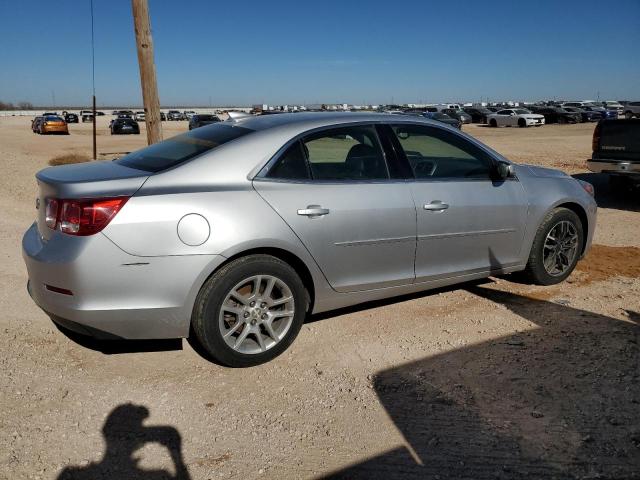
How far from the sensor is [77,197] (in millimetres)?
3215

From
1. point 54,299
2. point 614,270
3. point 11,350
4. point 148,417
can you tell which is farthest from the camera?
point 614,270

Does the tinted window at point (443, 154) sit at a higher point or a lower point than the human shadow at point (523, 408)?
higher

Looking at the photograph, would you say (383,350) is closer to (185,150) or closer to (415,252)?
(415,252)

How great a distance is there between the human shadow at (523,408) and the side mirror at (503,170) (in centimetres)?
120

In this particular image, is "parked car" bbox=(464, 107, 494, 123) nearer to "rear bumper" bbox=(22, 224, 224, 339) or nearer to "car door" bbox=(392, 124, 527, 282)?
"car door" bbox=(392, 124, 527, 282)

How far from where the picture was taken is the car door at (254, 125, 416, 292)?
371 centimetres

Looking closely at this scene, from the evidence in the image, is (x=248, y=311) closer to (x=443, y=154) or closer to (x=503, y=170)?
(x=443, y=154)

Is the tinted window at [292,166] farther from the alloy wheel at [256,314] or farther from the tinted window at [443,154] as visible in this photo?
the tinted window at [443,154]

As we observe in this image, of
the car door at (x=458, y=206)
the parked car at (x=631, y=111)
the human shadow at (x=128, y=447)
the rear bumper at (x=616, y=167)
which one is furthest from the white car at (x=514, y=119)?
Result: the human shadow at (x=128, y=447)

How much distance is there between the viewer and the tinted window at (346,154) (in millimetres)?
3961

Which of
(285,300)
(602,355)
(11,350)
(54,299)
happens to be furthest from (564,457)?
(11,350)

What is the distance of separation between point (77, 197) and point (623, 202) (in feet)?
32.0

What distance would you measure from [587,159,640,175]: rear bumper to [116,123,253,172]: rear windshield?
785 cm

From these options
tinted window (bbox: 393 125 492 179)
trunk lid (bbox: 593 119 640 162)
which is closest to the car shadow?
trunk lid (bbox: 593 119 640 162)
